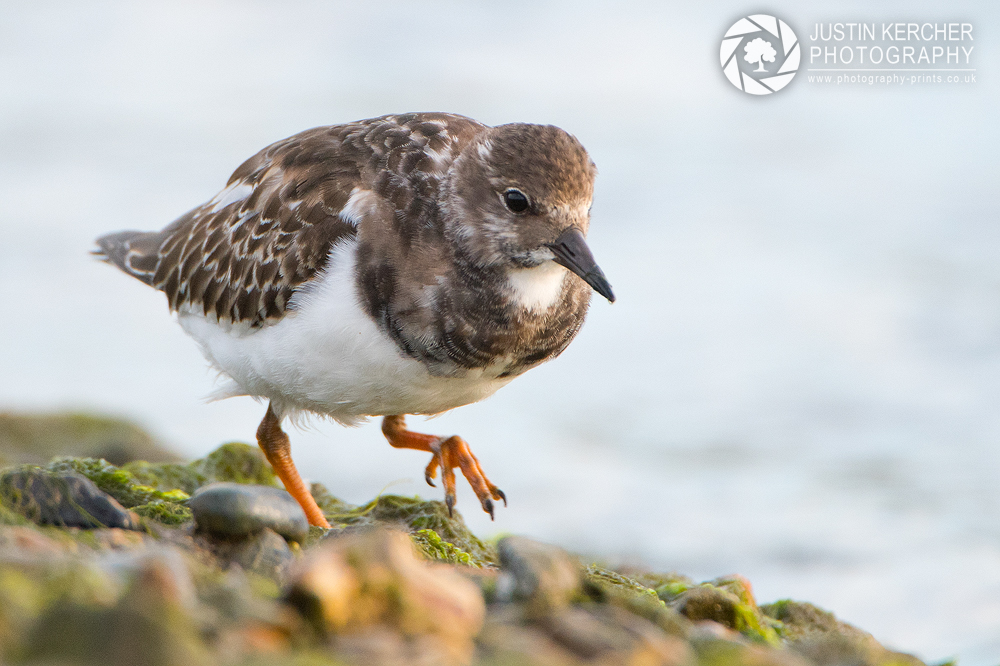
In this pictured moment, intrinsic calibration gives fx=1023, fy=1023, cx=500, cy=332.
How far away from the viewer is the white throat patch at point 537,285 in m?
4.33

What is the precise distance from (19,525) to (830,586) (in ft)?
17.4

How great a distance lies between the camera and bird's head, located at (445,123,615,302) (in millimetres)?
4207

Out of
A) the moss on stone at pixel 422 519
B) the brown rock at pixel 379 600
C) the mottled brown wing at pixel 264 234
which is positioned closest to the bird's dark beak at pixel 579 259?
the mottled brown wing at pixel 264 234

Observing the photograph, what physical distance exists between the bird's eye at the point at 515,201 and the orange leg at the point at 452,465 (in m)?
1.26

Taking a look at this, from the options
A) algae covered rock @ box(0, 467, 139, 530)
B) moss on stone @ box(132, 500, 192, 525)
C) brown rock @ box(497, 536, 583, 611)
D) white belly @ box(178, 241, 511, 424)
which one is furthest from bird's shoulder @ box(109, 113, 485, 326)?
brown rock @ box(497, 536, 583, 611)

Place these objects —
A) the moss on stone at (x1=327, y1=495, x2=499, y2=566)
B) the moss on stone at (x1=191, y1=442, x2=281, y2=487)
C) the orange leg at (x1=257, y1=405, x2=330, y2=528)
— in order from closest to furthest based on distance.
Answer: the moss on stone at (x1=327, y1=495, x2=499, y2=566), the orange leg at (x1=257, y1=405, x2=330, y2=528), the moss on stone at (x1=191, y1=442, x2=281, y2=487)

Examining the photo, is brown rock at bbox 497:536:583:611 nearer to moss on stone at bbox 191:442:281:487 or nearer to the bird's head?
the bird's head

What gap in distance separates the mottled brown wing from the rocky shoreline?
1.27m

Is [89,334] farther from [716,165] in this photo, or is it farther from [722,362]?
[716,165]

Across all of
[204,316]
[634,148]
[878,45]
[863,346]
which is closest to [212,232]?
[204,316]

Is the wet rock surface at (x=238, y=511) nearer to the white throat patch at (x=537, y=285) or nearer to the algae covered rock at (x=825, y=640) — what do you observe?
the white throat patch at (x=537, y=285)

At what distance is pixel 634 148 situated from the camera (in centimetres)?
1260

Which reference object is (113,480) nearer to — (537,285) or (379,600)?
(537,285)

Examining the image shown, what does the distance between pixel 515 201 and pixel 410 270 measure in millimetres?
526
